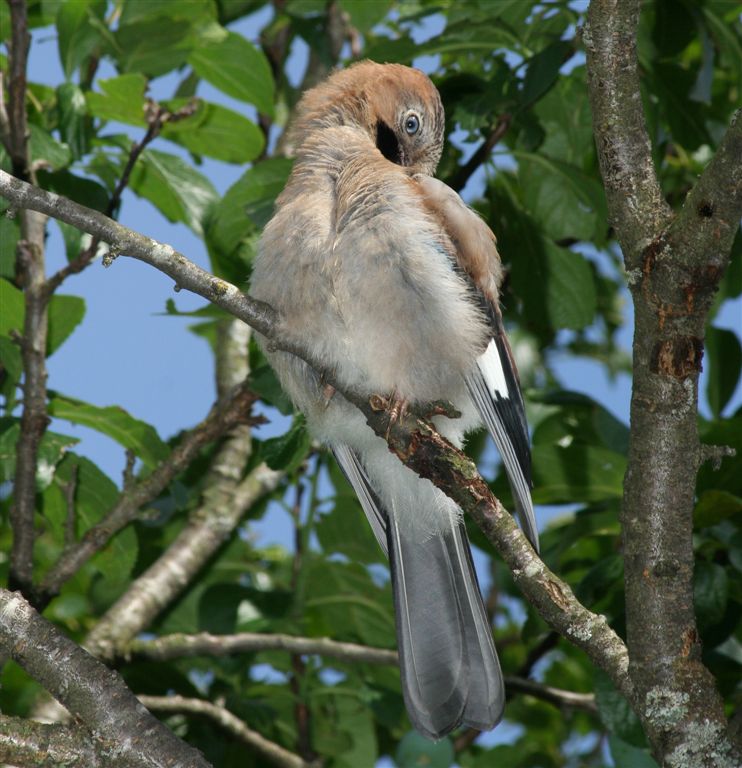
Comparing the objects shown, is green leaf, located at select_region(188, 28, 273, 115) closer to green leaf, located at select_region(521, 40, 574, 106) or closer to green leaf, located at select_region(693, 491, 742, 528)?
green leaf, located at select_region(521, 40, 574, 106)

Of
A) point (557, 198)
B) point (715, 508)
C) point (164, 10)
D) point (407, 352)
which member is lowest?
point (715, 508)

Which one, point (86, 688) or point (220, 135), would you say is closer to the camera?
point (86, 688)

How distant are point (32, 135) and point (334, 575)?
175cm

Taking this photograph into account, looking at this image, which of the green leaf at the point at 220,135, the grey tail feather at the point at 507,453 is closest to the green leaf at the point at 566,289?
the grey tail feather at the point at 507,453

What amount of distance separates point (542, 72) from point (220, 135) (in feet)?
3.51

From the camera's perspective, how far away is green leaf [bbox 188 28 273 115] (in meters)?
3.17

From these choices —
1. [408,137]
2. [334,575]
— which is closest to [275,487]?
[334,575]

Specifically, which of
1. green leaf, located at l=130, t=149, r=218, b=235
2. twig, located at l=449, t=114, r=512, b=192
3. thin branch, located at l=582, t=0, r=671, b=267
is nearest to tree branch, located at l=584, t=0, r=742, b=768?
thin branch, located at l=582, t=0, r=671, b=267

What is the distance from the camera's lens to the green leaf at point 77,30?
2.92 meters

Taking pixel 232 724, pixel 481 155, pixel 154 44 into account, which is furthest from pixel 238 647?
pixel 154 44

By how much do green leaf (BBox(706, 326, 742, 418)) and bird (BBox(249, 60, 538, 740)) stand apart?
0.86 metres

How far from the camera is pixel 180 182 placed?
128 inches

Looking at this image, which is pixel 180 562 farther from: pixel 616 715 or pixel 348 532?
pixel 616 715

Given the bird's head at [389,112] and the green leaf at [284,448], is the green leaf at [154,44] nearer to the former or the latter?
the bird's head at [389,112]
